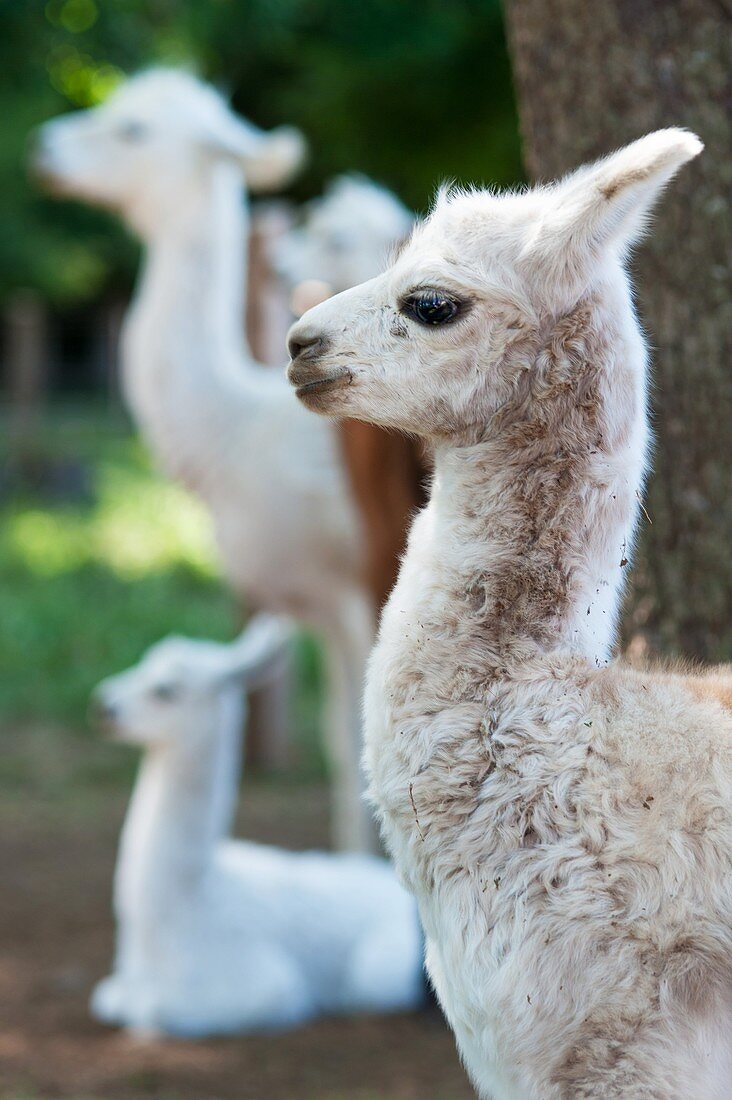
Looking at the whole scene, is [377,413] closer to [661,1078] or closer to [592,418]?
[592,418]

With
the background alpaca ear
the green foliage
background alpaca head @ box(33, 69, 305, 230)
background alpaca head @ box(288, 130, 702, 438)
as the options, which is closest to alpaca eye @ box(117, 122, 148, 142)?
background alpaca head @ box(33, 69, 305, 230)

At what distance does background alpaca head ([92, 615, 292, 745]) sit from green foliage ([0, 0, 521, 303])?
11.2 feet

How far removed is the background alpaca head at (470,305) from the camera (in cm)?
207

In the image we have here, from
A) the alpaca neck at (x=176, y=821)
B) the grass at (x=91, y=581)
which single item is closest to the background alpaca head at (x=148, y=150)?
the grass at (x=91, y=581)

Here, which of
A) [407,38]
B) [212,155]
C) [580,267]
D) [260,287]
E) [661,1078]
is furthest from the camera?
[407,38]

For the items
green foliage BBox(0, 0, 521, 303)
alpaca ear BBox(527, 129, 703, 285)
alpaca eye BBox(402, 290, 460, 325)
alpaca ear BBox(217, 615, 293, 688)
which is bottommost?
alpaca ear BBox(217, 615, 293, 688)

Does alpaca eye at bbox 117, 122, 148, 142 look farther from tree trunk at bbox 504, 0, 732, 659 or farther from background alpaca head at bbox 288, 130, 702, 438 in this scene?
background alpaca head at bbox 288, 130, 702, 438

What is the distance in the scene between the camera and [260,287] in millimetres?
7832

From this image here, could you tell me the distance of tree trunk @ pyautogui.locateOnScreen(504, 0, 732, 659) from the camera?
123 inches

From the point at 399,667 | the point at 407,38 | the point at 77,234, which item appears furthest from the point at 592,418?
the point at 77,234

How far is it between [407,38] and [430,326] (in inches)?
308

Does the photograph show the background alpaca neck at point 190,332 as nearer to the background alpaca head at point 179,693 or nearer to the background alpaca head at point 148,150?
the background alpaca head at point 148,150

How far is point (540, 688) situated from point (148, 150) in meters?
4.89

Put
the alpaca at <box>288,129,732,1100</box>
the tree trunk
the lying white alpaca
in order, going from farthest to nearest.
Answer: the lying white alpaca
the tree trunk
the alpaca at <box>288,129,732,1100</box>
